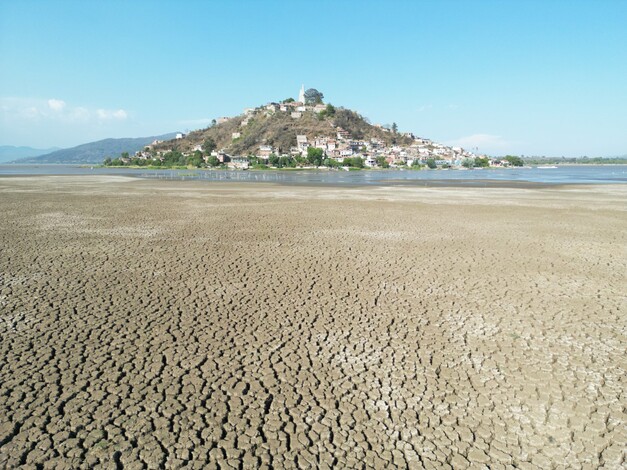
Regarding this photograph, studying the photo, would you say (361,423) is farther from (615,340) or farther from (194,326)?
(615,340)

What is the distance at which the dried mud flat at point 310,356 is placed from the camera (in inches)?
167

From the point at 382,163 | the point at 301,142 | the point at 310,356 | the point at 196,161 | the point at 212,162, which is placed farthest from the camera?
the point at 301,142

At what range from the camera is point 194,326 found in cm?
721

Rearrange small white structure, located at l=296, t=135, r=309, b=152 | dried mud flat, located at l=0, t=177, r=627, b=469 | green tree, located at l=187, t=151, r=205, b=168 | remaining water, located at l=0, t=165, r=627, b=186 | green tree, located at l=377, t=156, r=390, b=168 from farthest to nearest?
1. small white structure, located at l=296, t=135, r=309, b=152
2. green tree, located at l=377, t=156, r=390, b=168
3. green tree, located at l=187, t=151, r=205, b=168
4. remaining water, located at l=0, t=165, r=627, b=186
5. dried mud flat, located at l=0, t=177, r=627, b=469

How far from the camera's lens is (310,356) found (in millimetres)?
6199

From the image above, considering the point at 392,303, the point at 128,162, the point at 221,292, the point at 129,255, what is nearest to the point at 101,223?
the point at 129,255

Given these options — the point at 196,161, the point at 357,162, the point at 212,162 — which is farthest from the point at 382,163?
the point at 196,161

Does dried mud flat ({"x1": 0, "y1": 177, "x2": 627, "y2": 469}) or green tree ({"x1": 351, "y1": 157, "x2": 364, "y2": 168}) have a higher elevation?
green tree ({"x1": 351, "y1": 157, "x2": 364, "y2": 168})

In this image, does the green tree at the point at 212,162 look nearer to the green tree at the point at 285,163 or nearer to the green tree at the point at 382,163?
the green tree at the point at 285,163

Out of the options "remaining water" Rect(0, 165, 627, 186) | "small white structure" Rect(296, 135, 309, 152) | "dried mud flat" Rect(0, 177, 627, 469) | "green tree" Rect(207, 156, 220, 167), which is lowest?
"dried mud flat" Rect(0, 177, 627, 469)

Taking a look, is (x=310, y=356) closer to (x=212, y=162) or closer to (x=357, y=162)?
(x=357, y=162)

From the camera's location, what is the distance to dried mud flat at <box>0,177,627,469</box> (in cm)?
→ 424

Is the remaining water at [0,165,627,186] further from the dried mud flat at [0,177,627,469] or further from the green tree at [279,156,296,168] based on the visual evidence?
the dried mud flat at [0,177,627,469]

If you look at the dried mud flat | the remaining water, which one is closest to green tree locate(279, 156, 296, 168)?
the remaining water
